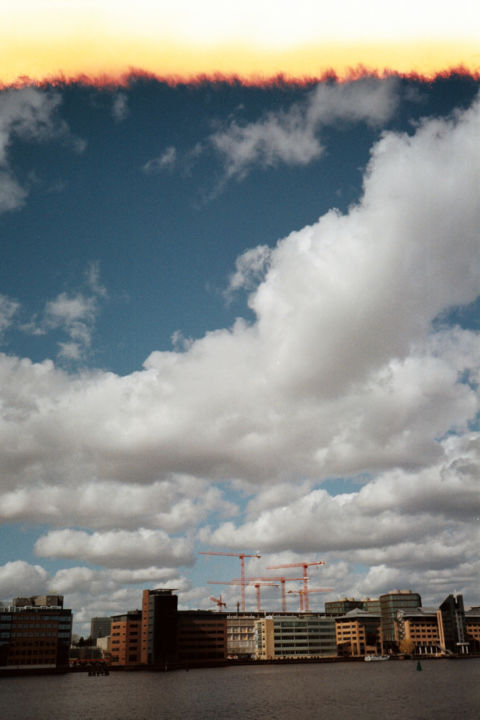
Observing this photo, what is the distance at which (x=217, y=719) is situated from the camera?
11825cm

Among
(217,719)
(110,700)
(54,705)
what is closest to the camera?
(217,719)

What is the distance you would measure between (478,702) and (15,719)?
296ft

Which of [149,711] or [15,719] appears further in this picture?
[149,711]

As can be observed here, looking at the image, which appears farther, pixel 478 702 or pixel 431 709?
pixel 478 702

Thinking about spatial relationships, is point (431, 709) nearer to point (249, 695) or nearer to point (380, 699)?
point (380, 699)

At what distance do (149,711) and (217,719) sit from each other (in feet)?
66.6

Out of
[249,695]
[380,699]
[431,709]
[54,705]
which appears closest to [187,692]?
[249,695]

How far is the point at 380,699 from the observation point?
145m

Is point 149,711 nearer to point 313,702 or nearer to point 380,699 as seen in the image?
point 313,702

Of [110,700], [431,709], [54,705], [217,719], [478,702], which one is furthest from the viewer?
[110,700]

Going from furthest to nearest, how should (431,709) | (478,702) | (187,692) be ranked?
(187,692)
(478,702)
(431,709)

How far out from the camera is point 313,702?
142m

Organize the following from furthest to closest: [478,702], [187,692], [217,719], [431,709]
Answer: [187,692]
[478,702]
[431,709]
[217,719]

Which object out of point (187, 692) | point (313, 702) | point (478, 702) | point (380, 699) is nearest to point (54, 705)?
point (187, 692)
